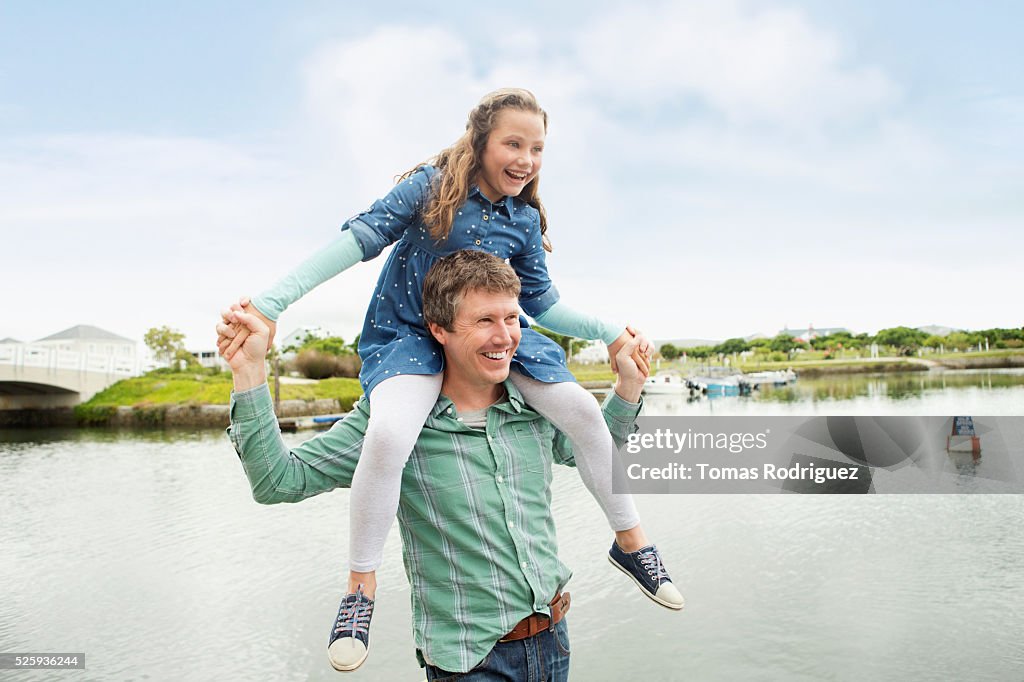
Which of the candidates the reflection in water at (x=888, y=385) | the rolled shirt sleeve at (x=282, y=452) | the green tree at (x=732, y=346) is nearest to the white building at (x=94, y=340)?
the reflection in water at (x=888, y=385)

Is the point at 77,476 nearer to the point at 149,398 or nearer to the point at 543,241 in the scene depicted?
the point at 149,398

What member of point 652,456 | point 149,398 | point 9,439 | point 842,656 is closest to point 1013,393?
point 652,456

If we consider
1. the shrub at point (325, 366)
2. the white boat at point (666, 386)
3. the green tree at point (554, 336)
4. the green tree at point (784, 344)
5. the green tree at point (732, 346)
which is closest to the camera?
the green tree at point (554, 336)

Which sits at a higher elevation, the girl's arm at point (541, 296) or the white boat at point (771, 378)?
the girl's arm at point (541, 296)

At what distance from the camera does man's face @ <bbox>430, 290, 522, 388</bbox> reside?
174cm

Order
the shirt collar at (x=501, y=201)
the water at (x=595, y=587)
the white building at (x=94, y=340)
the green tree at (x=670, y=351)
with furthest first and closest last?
the green tree at (x=670, y=351) < the white building at (x=94, y=340) < the water at (x=595, y=587) < the shirt collar at (x=501, y=201)

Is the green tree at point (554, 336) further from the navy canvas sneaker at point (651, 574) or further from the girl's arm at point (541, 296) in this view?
the navy canvas sneaker at point (651, 574)

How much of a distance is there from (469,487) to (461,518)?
0.07 m

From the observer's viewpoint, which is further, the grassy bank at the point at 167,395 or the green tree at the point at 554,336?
the grassy bank at the point at 167,395

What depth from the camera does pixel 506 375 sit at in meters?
1.79

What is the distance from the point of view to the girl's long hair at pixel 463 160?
1.82 m

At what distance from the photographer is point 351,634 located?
1.66 m

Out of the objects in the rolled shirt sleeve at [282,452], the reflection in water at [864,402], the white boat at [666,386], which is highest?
the rolled shirt sleeve at [282,452]

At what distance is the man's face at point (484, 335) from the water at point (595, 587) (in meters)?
7.79
